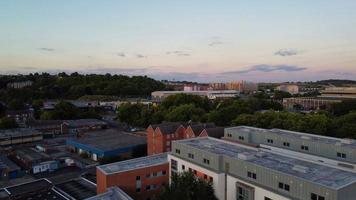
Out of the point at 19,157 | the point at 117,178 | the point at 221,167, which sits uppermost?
the point at 221,167

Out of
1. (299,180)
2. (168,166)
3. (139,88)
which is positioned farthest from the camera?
(139,88)

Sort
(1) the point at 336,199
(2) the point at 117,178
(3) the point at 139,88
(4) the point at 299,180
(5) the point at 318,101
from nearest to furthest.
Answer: (1) the point at 336,199 → (4) the point at 299,180 → (2) the point at 117,178 → (5) the point at 318,101 → (3) the point at 139,88

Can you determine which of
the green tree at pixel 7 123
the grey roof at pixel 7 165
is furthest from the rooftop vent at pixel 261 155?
the green tree at pixel 7 123

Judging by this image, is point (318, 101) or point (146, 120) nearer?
point (146, 120)

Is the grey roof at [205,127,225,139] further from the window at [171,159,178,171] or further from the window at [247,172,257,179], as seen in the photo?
the window at [247,172,257,179]

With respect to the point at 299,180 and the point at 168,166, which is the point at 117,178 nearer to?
the point at 168,166

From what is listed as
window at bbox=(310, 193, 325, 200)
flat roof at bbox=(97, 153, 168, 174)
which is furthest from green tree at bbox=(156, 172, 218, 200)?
flat roof at bbox=(97, 153, 168, 174)

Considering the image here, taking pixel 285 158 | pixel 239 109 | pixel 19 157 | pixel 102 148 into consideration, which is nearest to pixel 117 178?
pixel 285 158
